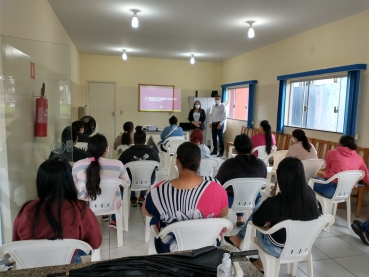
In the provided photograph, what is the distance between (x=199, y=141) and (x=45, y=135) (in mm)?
1781

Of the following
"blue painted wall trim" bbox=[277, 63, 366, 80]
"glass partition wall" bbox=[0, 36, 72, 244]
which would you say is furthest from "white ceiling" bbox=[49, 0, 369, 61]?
"glass partition wall" bbox=[0, 36, 72, 244]

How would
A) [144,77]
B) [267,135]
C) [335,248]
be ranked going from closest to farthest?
[335,248]
[267,135]
[144,77]

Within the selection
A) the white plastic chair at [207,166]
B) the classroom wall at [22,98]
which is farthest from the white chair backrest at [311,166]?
the classroom wall at [22,98]

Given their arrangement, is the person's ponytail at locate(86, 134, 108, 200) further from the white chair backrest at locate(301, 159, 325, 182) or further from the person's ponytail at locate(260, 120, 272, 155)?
the person's ponytail at locate(260, 120, 272, 155)

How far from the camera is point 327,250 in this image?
8.94 feet

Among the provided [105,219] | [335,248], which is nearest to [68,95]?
[105,219]

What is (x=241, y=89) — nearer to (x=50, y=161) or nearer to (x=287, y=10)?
(x=287, y=10)

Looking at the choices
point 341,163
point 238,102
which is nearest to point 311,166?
point 341,163

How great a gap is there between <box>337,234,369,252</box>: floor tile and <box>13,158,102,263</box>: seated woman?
2.69 m

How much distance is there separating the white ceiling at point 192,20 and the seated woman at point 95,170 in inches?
91.3

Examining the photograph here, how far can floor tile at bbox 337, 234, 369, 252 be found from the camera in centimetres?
279

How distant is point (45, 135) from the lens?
9.73 feet

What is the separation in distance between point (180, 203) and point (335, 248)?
2005 millimetres

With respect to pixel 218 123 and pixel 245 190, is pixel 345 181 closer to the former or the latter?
pixel 245 190
